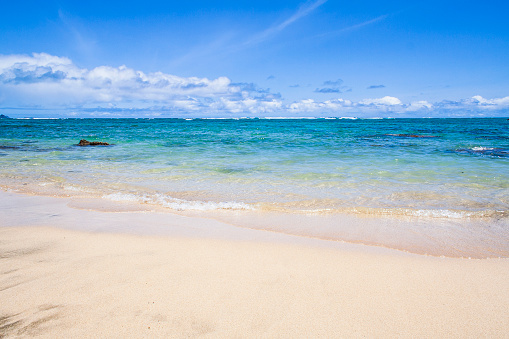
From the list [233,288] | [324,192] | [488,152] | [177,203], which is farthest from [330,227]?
[488,152]

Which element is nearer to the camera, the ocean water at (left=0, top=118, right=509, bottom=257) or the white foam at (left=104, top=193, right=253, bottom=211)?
the ocean water at (left=0, top=118, right=509, bottom=257)

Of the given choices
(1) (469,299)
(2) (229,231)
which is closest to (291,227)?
(2) (229,231)

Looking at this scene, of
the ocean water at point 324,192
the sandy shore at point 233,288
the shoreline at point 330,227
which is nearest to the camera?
the sandy shore at point 233,288

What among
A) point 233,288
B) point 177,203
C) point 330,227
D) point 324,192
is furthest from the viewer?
point 324,192

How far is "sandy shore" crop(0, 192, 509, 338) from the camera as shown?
236 centimetres

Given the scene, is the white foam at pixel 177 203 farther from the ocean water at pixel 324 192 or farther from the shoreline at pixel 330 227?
the shoreline at pixel 330 227

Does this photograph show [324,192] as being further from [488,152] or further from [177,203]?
[488,152]

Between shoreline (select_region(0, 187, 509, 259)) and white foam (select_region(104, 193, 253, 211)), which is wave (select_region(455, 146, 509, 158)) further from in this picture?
white foam (select_region(104, 193, 253, 211))

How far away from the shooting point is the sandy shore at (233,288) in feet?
7.73

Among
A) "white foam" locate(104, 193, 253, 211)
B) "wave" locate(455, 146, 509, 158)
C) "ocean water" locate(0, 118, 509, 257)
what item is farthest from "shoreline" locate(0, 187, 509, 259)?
"wave" locate(455, 146, 509, 158)

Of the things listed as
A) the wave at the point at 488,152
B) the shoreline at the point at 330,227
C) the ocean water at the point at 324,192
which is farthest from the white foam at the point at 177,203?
the wave at the point at 488,152

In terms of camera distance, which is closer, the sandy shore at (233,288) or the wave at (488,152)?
the sandy shore at (233,288)

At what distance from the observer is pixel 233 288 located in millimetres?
2865

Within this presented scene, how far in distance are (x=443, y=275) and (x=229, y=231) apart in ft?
9.55
